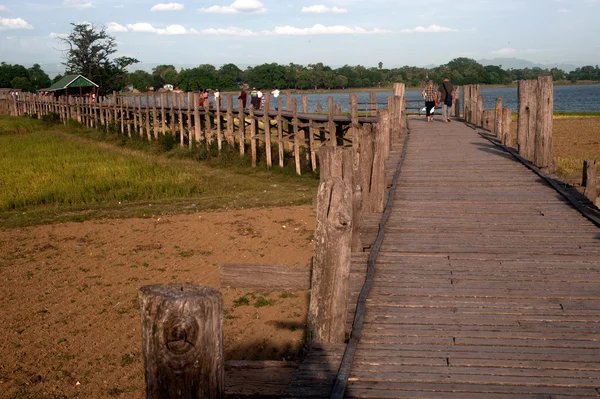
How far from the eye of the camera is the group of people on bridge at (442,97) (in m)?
21.1

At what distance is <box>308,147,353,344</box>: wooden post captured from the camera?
473 centimetres

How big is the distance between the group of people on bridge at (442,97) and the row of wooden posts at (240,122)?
2050 mm

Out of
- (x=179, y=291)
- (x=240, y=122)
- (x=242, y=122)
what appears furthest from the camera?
(x=240, y=122)

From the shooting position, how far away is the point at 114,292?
990 cm

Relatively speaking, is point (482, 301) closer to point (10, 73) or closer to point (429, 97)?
point (429, 97)

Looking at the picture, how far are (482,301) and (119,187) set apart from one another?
13442 mm

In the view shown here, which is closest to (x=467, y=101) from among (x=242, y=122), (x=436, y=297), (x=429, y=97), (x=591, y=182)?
(x=429, y=97)

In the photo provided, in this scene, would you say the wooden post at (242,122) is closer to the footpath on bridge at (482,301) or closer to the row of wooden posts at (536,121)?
the row of wooden posts at (536,121)

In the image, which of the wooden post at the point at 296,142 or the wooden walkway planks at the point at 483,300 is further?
the wooden post at the point at 296,142

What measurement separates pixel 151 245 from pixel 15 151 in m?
15.2

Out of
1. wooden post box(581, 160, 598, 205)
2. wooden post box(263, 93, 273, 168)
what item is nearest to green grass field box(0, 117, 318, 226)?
wooden post box(263, 93, 273, 168)

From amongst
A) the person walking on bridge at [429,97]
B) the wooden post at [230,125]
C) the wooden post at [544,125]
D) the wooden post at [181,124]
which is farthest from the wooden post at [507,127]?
the wooden post at [181,124]

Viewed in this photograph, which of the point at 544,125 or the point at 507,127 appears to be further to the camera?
the point at 507,127

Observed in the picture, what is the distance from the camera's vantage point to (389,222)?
8414 millimetres
